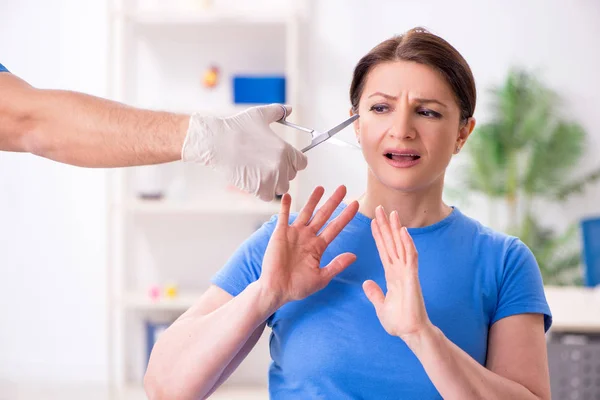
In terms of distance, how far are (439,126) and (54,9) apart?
3.89m

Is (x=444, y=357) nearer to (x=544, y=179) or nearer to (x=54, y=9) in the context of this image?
(x=544, y=179)

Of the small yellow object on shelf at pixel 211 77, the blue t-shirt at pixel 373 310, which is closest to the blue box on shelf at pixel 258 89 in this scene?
the small yellow object on shelf at pixel 211 77

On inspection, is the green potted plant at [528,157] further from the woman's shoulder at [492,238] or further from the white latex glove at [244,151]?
the white latex glove at [244,151]

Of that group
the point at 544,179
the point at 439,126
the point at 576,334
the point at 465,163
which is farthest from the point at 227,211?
the point at 439,126

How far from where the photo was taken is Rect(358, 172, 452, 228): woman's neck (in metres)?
1.60

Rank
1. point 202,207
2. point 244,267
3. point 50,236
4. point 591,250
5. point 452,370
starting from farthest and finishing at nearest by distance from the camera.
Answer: point 50,236 → point 202,207 → point 591,250 → point 244,267 → point 452,370

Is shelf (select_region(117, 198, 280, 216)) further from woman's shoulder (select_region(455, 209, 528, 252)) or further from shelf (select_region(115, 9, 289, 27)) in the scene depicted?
woman's shoulder (select_region(455, 209, 528, 252))

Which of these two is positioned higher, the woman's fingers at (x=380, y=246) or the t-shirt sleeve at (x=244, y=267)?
the woman's fingers at (x=380, y=246)

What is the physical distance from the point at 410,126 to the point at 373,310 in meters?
0.35

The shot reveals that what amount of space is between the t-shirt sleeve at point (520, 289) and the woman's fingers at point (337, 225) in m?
0.30

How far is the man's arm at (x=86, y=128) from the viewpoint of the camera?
1.32 m

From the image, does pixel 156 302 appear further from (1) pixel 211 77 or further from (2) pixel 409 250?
(2) pixel 409 250

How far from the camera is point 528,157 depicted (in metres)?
4.70

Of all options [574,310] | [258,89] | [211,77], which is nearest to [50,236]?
[211,77]
